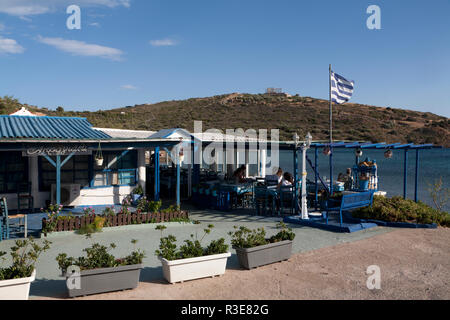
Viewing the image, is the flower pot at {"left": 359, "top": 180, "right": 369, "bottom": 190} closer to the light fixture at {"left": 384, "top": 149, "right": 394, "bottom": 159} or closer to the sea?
the light fixture at {"left": 384, "top": 149, "right": 394, "bottom": 159}

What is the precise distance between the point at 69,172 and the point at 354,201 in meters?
8.59

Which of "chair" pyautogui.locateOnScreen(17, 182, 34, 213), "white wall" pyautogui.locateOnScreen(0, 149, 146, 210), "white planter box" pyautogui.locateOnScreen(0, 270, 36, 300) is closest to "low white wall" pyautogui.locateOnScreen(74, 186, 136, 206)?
"white wall" pyautogui.locateOnScreen(0, 149, 146, 210)

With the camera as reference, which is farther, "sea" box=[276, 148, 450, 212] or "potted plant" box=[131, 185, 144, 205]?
"sea" box=[276, 148, 450, 212]

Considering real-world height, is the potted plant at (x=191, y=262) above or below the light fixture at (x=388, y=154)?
below

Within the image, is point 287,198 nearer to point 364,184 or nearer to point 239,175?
point 239,175

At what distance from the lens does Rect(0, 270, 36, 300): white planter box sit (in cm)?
473

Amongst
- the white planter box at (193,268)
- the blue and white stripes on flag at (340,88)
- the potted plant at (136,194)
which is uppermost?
the blue and white stripes on flag at (340,88)

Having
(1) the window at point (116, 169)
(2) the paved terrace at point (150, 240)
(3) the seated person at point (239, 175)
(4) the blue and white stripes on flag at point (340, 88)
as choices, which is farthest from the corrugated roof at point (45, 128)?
(4) the blue and white stripes on flag at point (340, 88)

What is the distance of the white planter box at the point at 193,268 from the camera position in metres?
5.68

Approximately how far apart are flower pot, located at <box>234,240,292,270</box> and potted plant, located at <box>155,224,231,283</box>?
46cm

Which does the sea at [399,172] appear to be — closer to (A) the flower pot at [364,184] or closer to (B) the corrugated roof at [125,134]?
(A) the flower pot at [364,184]

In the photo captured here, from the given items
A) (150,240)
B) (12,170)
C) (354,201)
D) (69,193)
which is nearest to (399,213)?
(354,201)

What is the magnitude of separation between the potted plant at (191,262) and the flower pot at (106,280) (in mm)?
514

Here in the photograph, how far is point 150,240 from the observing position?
859 cm
